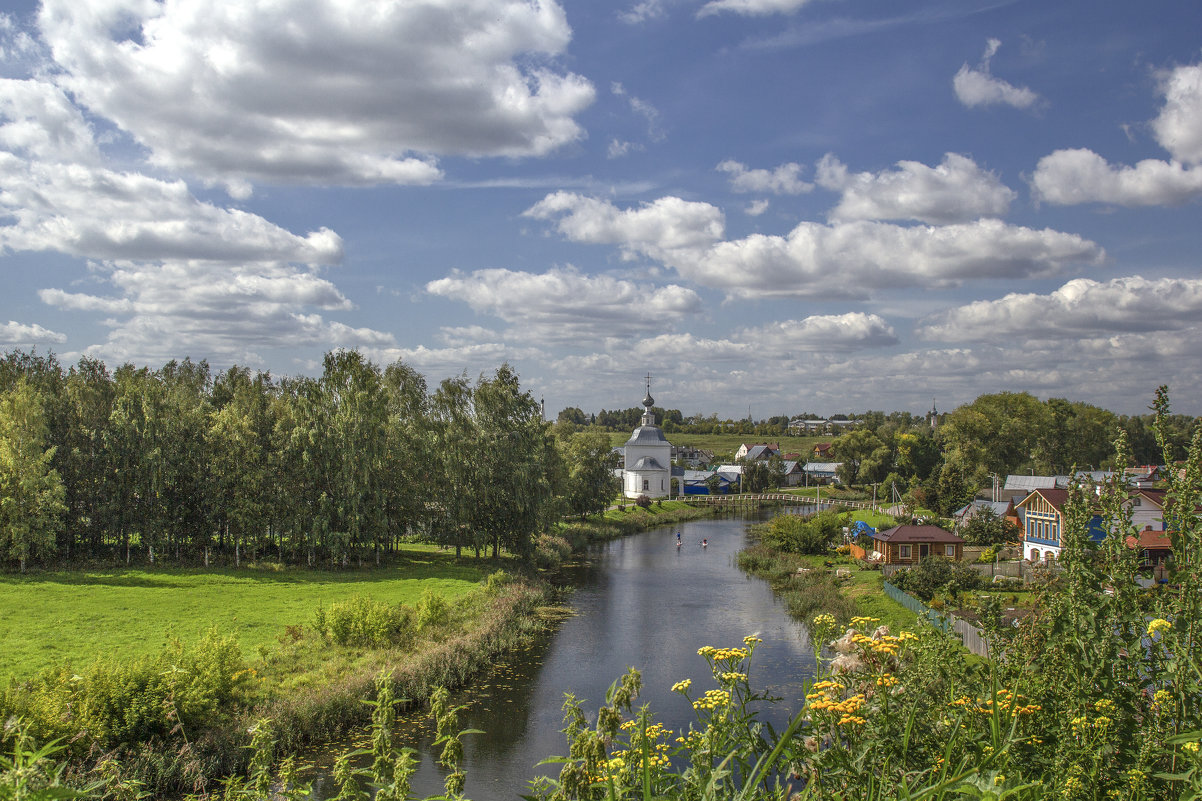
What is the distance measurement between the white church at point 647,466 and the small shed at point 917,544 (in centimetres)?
4424

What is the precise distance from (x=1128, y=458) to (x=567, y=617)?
2588cm

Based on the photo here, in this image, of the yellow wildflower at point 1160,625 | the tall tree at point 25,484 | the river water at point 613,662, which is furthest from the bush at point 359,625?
the yellow wildflower at point 1160,625

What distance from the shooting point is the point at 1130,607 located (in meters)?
4.29

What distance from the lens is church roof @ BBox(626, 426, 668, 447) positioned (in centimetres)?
8225

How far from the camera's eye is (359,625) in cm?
2178

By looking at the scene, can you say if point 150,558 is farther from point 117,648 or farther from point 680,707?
point 680,707

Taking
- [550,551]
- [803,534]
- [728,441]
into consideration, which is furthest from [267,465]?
[728,441]

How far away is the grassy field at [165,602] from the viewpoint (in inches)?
758

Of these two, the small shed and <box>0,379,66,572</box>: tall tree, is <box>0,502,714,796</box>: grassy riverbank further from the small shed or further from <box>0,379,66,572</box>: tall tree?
the small shed

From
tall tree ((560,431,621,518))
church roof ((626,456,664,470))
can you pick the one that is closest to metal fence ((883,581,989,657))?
tall tree ((560,431,621,518))

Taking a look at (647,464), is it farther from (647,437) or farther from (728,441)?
(728,441)

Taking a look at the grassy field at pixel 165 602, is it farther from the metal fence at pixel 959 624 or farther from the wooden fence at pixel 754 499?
the wooden fence at pixel 754 499

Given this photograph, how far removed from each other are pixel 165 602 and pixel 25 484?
379 inches

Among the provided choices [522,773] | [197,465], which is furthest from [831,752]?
[197,465]
